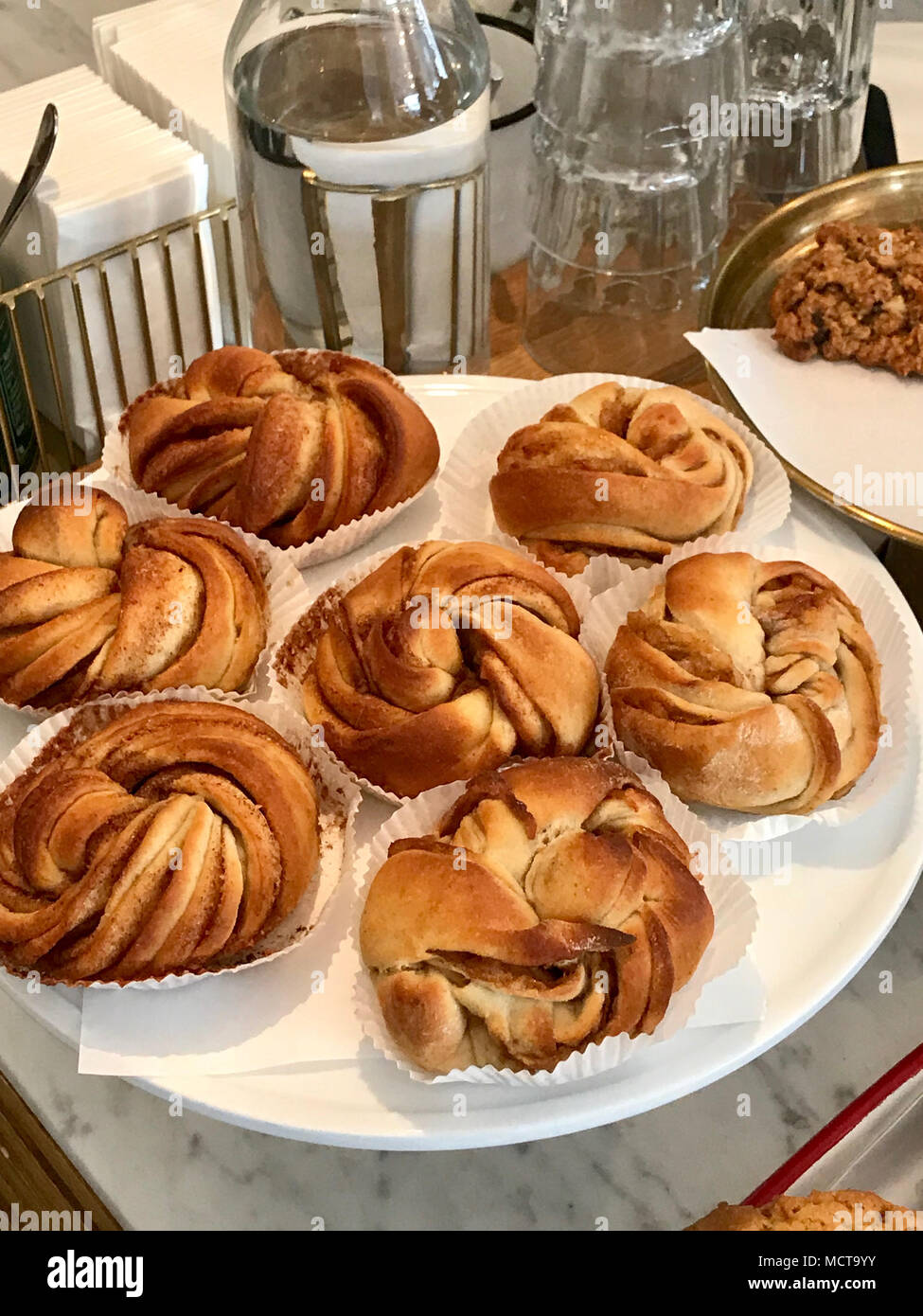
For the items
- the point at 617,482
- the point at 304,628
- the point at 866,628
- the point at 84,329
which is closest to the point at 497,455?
the point at 617,482

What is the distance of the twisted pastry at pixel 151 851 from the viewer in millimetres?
834

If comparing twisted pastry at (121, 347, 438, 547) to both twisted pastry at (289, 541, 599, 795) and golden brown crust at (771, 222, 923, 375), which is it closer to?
twisted pastry at (289, 541, 599, 795)

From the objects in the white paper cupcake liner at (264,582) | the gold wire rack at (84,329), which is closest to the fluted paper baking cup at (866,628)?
the white paper cupcake liner at (264,582)

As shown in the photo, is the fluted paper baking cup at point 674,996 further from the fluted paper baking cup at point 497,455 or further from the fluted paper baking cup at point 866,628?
the fluted paper baking cup at point 497,455

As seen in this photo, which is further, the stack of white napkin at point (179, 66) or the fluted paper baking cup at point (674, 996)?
the stack of white napkin at point (179, 66)

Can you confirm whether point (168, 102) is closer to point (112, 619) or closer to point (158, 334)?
point (158, 334)

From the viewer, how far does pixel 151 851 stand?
840 mm

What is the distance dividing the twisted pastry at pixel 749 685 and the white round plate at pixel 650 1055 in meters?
0.05

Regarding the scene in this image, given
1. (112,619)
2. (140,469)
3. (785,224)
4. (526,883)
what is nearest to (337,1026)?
(526,883)

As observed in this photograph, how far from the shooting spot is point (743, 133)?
5.21ft

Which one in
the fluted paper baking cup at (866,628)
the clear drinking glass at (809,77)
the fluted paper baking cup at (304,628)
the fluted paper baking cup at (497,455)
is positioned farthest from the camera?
the clear drinking glass at (809,77)

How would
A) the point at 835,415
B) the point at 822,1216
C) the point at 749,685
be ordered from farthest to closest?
the point at 835,415 < the point at 749,685 < the point at 822,1216

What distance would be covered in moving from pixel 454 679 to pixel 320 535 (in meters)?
0.26

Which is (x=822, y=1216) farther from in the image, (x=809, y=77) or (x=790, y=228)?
(x=809, y=77)
